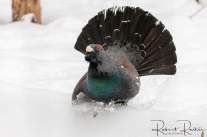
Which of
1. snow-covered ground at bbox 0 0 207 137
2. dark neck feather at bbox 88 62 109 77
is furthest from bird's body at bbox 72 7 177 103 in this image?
dark neck feather at bbox 88 62 109 77

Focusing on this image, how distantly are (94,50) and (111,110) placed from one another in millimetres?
513

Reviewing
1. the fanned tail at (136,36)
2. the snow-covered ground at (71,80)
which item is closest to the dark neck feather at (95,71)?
the snow-covered ground at (71,80)

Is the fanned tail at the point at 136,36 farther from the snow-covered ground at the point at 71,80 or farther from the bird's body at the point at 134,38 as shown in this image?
the snow-covered ground at the point at 71,80

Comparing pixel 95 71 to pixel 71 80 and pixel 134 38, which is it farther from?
pixel 71 80

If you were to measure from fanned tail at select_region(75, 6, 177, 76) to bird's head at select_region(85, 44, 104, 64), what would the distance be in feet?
1.73

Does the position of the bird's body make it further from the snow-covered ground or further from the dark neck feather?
the dark neck feather

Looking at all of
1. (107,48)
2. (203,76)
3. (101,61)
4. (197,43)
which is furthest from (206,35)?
(101,61)

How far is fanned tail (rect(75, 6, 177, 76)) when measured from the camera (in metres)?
4.28

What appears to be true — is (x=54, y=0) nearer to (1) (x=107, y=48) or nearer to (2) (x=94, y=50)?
(1) (x=107, y=48)

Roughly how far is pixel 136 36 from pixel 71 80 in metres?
0.79

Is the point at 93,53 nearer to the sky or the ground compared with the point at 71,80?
nearer to the sky

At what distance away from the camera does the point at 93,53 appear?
3.70 meters

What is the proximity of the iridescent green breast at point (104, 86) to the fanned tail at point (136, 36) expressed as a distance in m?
0.48

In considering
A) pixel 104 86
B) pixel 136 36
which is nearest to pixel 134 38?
pixel 136 36
